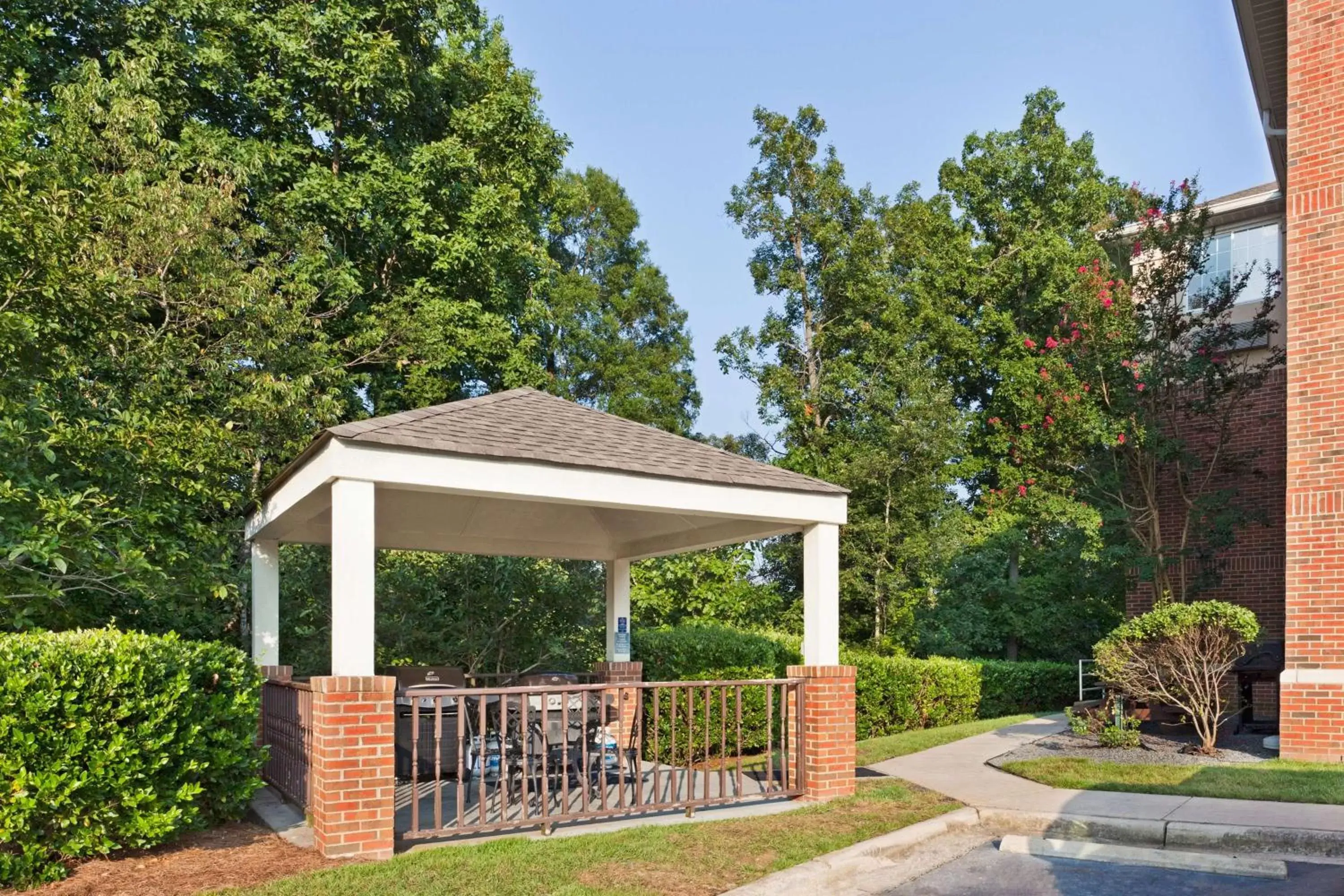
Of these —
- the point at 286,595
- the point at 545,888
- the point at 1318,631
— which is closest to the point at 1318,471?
the point at 1318,631

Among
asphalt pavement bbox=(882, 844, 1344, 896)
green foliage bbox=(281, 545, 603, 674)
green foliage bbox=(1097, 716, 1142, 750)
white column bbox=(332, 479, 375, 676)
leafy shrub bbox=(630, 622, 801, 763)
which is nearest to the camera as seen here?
asphalt pavement bbox=(882, 844, 1344, 896)

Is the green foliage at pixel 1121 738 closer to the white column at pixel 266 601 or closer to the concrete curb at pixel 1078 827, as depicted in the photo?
the concrete curb at pixel 1078 827

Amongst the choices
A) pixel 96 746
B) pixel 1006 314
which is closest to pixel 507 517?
pixel 96 746

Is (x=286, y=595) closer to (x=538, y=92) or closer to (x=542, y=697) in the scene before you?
(x=542, y=697)

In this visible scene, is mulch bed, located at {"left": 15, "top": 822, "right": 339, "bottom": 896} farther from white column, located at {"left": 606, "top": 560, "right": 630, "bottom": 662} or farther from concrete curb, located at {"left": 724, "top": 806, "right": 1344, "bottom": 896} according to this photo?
white column, located at {"left": 606, "top": 560, "right": 630, "bottom": 662}

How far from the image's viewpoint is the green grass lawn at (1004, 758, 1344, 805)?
8.09m

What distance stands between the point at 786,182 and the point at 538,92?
737cm

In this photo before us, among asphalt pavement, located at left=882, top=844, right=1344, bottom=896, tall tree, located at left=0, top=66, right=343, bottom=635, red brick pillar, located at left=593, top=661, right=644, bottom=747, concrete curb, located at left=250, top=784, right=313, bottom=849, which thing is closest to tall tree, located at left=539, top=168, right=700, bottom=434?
tall tree, located at left=0, top=66, right=343, bottom=635

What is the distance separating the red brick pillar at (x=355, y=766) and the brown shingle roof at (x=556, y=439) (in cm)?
165

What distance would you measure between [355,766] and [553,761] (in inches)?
116

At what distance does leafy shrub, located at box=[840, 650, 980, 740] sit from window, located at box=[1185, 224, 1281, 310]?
8.26 m

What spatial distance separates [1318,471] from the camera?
1009cm

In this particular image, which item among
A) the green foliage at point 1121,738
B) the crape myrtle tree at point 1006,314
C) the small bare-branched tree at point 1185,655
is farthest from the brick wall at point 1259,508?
the crape myrtle tree at point 1006,314

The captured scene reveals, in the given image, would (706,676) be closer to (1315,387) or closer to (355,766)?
(355,766)
